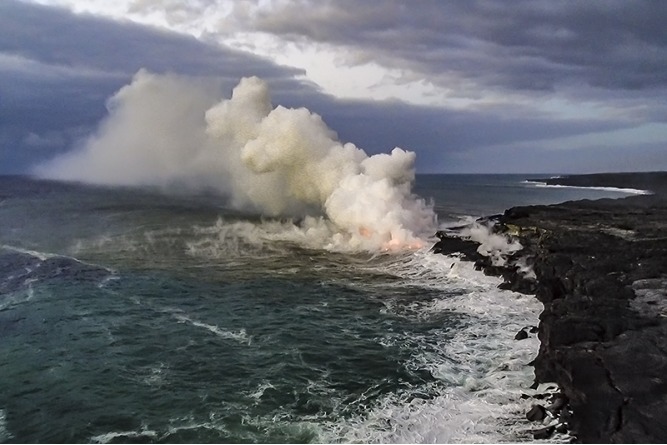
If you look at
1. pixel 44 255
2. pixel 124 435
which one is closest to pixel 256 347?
pixel 124 435

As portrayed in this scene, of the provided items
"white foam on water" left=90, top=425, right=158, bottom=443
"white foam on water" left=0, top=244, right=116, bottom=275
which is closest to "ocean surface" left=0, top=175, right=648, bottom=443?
"white foam on water" left=90, top=425, right=158, bottom=443

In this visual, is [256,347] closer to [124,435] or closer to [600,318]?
[124,435]

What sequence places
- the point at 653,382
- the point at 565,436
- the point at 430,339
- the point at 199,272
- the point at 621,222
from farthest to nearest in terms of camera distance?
1. the point at 621,222
2. the point at 199,272
3. the point at 430,339
4. the point at 653,382
5. the point at 565,436

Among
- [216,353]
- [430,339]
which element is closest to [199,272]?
[216,353]

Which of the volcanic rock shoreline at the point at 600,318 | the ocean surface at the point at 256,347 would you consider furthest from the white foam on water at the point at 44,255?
the volcanic rock shoreline at the point at 600,318

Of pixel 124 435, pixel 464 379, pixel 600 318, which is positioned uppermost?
pixel 600 318

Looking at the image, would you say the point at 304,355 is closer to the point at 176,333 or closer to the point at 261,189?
the point at 176,333
